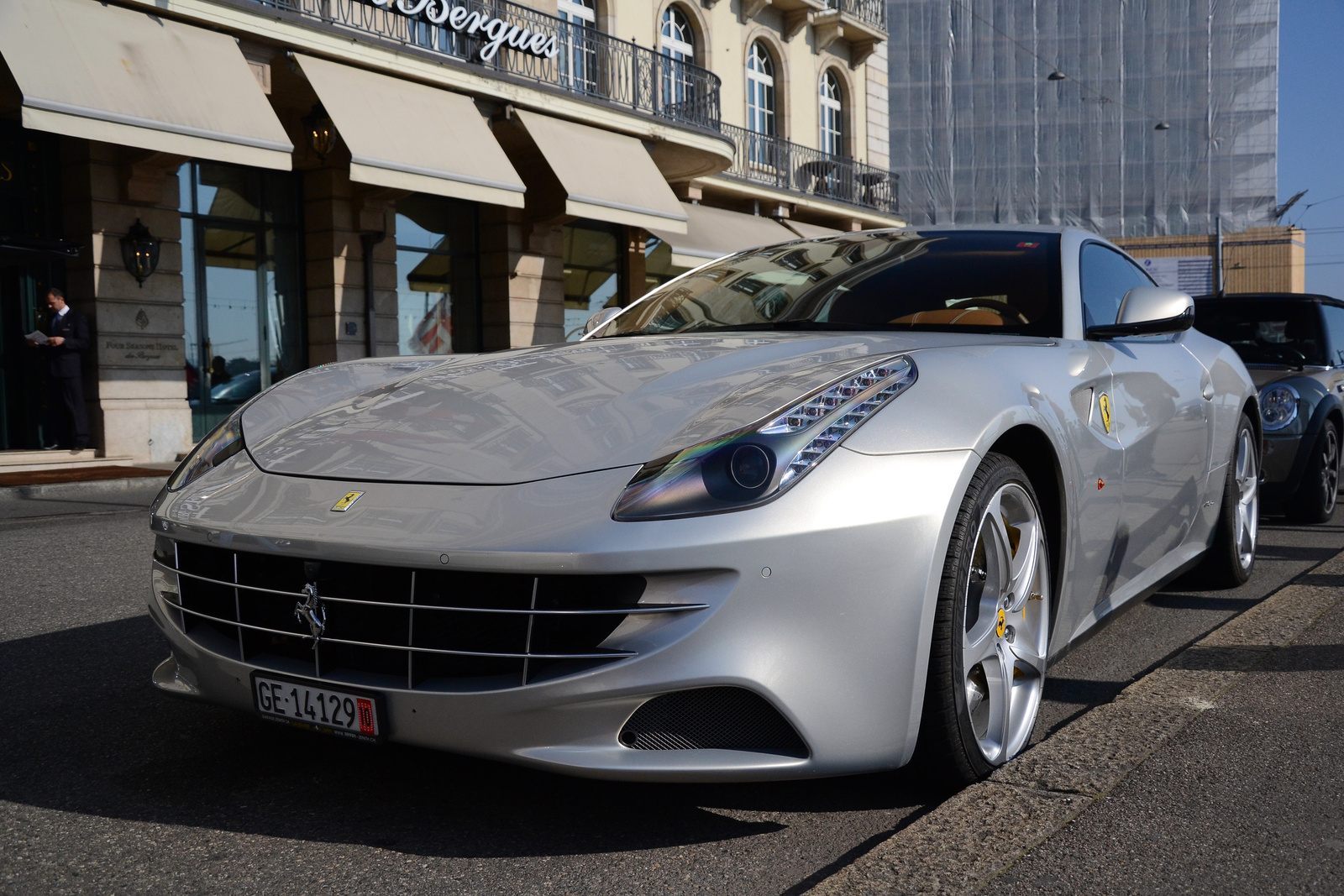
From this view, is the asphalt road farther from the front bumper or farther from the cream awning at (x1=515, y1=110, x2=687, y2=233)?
the cream awning at (x1=515, y1=110, x2=687, y2=233)

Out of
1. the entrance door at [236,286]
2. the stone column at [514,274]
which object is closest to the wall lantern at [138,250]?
the entrance door at [236,286]

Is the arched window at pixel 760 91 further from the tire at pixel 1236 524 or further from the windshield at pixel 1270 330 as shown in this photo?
the tire at pixel 1236 524

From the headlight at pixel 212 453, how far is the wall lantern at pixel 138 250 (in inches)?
440

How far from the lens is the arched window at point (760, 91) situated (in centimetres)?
2327

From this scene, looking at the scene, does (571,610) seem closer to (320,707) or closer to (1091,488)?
(320,707)

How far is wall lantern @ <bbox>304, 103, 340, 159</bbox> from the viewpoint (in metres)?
14.3

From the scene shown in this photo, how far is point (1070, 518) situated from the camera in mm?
2846

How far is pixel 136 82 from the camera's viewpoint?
443 inches

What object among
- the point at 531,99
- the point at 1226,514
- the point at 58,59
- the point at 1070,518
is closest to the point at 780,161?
the point at 531,99

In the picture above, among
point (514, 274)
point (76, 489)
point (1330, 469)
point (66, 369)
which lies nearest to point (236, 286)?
point (66, 369)

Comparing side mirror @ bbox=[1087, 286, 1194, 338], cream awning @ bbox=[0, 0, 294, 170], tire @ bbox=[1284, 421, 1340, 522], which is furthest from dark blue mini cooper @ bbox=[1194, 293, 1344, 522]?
cream awning @ bbox=[0, 0, 294, 170]

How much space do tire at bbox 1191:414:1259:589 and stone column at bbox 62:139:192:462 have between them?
1148 centimetres

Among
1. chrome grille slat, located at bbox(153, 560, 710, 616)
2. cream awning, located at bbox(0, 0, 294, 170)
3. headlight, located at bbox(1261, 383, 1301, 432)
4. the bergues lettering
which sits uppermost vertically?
the bergues lettering

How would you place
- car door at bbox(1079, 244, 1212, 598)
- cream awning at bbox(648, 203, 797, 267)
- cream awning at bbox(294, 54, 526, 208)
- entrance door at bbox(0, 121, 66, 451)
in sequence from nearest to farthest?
car door at bbox(1079, 244, 1212, 598) < entrance door at bbox(0, 121, 66, 451) < cream awning at bbox(294, 54, 526, 208) < cream awning at bbox(648, 203, 797, 267)
